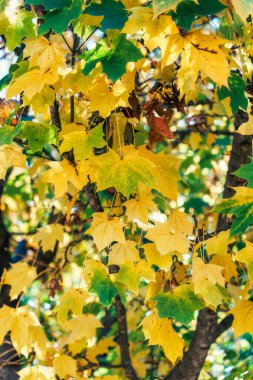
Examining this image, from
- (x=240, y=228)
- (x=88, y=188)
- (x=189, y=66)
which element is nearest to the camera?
(x=189, y=66)

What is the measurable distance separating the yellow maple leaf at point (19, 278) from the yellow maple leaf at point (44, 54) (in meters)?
1.12

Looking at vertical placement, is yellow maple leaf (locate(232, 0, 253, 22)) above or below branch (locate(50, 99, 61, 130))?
above

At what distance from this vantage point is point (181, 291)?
214 centimetres

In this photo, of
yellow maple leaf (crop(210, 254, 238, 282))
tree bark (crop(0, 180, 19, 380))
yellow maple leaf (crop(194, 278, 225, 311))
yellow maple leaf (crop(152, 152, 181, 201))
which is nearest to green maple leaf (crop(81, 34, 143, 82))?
yellow maple leaf (crop(152, 152, 181, 201))

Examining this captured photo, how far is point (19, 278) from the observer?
9.00 ft

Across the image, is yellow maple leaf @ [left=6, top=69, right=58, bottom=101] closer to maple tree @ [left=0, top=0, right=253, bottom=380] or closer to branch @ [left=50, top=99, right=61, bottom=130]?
maple tree @ [left=0, top=0, right=253, bottom=380]

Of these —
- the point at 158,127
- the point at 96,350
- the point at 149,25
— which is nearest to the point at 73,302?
the point at 158,127

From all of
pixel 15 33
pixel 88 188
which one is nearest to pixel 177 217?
pixel 88 188

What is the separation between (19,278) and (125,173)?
1044 mm

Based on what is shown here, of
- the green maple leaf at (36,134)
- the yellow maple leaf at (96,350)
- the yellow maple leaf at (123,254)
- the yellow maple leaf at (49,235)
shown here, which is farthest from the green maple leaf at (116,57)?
the yellow maple leaf at (96,350)

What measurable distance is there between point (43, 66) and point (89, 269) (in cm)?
75

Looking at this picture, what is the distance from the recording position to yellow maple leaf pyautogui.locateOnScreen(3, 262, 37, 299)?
8.89 feet

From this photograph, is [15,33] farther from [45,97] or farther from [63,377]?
A: [63,377]

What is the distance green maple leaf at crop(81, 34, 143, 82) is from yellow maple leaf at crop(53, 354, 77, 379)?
1.59m
